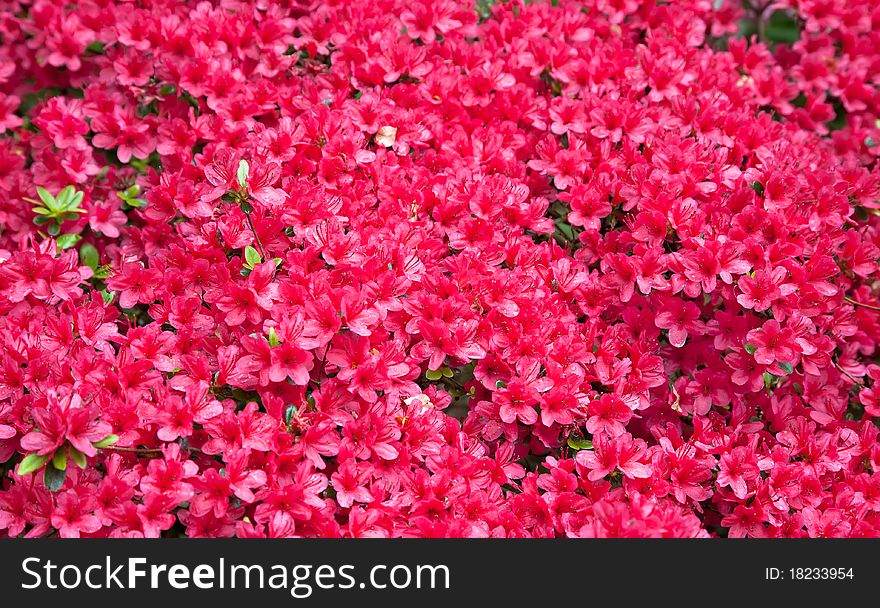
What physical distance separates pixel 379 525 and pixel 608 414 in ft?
1.91

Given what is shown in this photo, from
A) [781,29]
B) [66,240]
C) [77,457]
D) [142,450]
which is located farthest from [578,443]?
[781,29]

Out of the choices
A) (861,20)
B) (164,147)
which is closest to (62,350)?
(164,147)

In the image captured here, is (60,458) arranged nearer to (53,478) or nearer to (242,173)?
(53,478)

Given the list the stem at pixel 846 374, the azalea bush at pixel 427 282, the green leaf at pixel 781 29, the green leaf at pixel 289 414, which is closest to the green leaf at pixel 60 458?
the azalea bush at pixel 427 282

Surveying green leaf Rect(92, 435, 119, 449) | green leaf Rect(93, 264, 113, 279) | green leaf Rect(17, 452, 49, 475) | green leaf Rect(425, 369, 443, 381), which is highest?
green leaf Rect(93, 264, 113, 279)

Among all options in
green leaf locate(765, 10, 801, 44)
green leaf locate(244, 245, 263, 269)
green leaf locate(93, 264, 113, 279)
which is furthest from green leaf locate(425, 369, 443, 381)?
green leaf locate(765, 10, 801, 44)

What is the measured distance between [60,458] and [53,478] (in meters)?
0.05

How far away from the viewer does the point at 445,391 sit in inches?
78.4

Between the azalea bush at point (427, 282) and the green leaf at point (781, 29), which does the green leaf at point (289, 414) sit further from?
the green leaf at point (781, 29)

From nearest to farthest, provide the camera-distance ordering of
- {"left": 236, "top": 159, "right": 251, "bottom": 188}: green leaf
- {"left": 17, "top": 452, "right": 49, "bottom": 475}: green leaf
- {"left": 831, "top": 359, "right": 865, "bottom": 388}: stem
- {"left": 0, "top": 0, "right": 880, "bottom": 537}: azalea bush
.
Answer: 1. {"left": 17, "top": 452, "right": 49, "bottom": 475}: green leaf
2. {"left": 0, "top": 0, "right": 880, "bottom": 537}: azalea bush
3. {"left": 236, "top": 159, "right": 251, "bottom": 188}: green leaf
4. {"left": 831, "top": 359, "right": 865, "bottom": 388}: stem

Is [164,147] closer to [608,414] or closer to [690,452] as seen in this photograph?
[608,414]

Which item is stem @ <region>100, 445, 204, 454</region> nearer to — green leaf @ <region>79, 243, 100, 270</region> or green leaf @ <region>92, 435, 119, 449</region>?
green leaf @ <region>92, 435, 119, 449</region>

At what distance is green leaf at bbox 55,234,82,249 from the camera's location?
2.26 m

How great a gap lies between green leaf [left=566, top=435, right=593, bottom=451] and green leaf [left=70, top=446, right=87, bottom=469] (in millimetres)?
1030
